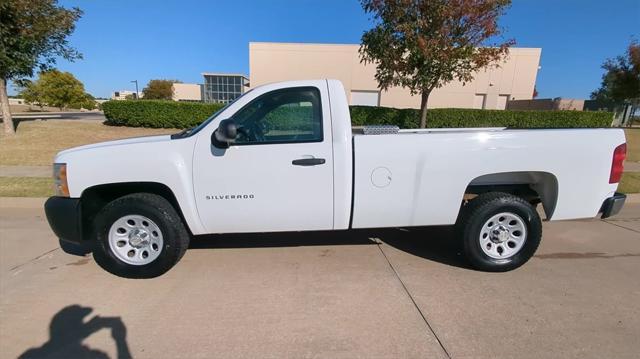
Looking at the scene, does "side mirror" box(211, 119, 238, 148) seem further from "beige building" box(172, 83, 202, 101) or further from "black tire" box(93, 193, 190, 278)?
"beige building" box(172, 83, 202, 101)

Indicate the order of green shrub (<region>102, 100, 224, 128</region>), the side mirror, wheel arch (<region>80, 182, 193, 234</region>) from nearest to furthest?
the side mirror
wheel arch (<region>80, 182, 193, 234</region>)
green shrub (<region>102, 100, 224, 128</region>)

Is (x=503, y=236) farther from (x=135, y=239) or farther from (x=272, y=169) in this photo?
(x=135, y=239)

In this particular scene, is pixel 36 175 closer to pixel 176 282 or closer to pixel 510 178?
pixel 176 282

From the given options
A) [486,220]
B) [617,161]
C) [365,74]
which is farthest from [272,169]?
[365,74]

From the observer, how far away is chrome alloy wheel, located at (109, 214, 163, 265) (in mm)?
3508

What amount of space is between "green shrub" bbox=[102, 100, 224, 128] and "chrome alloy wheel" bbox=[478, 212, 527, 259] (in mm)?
15324

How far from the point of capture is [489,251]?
372cm

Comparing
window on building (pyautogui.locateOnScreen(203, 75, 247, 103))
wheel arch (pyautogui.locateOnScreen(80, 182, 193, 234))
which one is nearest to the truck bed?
wheel arch (pyautogui.locateOnScreen(80, 182, 193, 234))

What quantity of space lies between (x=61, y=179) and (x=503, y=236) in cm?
454

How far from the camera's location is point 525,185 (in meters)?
3.97

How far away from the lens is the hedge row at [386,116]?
54.3ft

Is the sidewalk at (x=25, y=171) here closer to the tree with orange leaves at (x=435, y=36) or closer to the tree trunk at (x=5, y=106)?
the tree trunk at (x=5, y=106)

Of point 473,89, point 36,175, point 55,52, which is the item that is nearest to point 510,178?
point 36,175

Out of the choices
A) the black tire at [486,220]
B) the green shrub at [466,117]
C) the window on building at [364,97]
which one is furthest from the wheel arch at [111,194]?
the window on building at [364,97]
